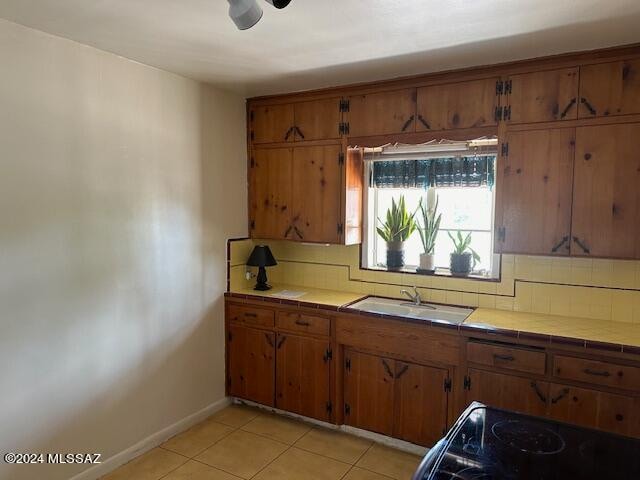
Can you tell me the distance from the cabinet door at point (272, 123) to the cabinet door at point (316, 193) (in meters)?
0.18

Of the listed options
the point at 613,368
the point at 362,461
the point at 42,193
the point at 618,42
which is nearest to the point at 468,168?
the point at 618,42

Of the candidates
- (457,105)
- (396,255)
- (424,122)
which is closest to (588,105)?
(457,105)

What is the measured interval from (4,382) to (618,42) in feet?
11.3

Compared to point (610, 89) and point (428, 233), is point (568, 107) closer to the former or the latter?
point (610, 89)

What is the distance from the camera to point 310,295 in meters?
3.37

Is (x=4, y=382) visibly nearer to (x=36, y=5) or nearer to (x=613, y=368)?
(x=36, y=5)

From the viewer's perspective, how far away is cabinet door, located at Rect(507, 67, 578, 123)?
97.2 inches

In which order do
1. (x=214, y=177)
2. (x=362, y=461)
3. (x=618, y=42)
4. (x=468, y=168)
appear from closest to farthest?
(x=618, y=42), (x=362, y=461), (x=468, y=168), (x=214, y=177)

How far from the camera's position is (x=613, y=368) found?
221cm

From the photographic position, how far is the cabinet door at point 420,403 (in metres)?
2.69

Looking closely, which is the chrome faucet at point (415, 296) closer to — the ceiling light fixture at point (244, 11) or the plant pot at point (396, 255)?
the plant pot at point (396, 255)

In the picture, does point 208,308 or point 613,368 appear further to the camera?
point 208,308

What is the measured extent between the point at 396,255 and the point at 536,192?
3.59 ft

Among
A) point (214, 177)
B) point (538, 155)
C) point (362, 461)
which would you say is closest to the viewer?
point (538, 155)
